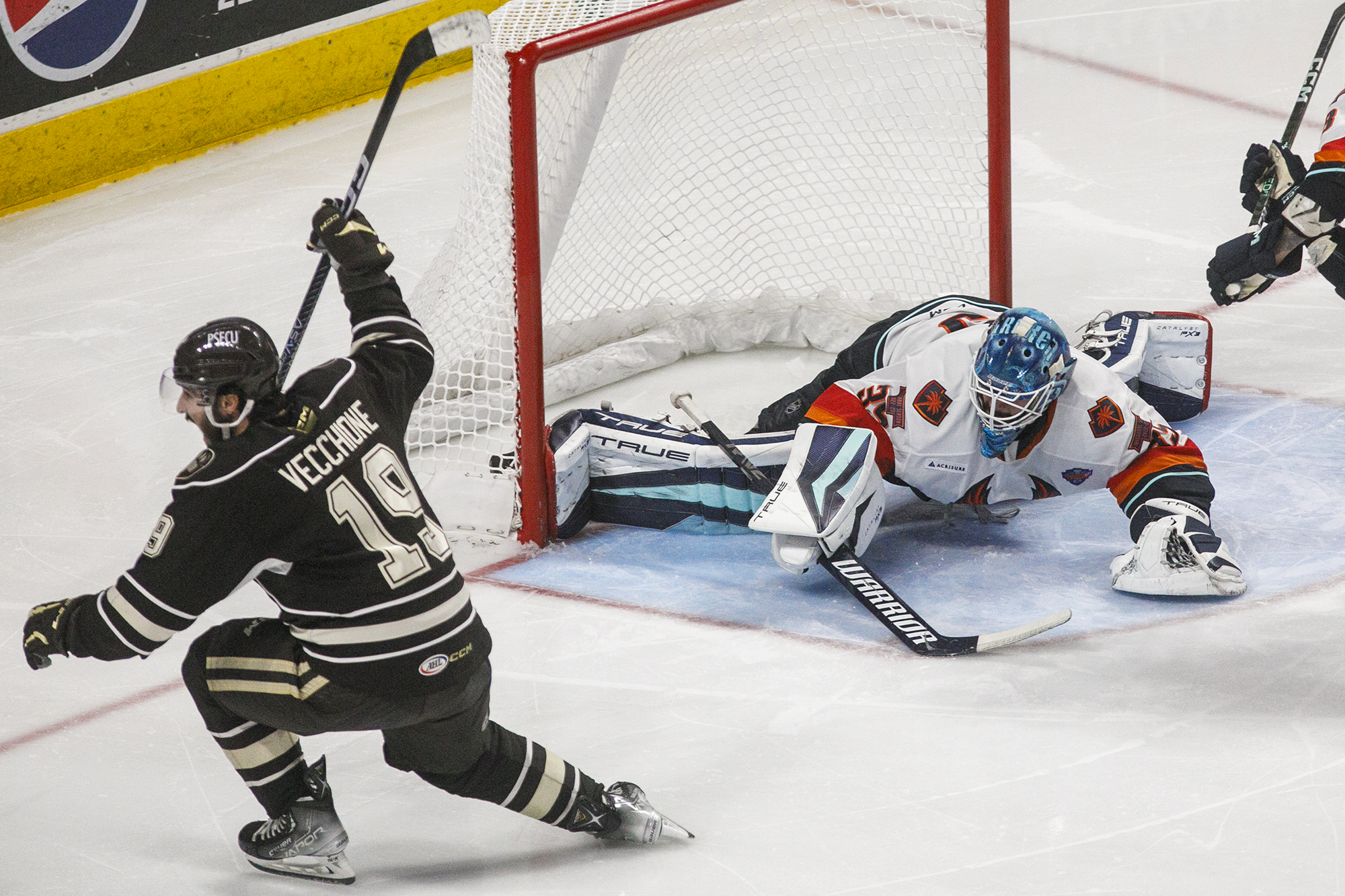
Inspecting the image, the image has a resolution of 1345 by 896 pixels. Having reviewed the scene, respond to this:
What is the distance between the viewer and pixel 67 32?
19.1ft

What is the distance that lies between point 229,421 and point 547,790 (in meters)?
0.85

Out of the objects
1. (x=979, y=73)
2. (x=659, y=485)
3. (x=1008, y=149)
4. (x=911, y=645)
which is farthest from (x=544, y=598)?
(x=979, y=73)

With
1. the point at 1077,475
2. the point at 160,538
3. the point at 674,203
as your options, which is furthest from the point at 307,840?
the point at 674,203

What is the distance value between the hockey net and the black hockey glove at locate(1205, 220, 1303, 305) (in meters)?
0.57

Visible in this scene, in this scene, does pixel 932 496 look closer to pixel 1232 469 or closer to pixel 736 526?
pixel 736 526

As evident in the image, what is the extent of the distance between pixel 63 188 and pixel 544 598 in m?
3.39

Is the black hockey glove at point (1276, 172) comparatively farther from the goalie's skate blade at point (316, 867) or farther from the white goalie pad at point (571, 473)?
the goalie's skate blade at point (316, 867)

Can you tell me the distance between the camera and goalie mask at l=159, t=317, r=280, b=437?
2438 mm

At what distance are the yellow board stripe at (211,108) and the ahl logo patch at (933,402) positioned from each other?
375 cm

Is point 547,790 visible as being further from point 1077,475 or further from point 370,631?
point 1077,475

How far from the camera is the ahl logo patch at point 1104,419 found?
11.9 feet

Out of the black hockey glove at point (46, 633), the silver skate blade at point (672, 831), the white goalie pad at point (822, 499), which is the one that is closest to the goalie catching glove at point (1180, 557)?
the white goalie pad at point (822, 499)

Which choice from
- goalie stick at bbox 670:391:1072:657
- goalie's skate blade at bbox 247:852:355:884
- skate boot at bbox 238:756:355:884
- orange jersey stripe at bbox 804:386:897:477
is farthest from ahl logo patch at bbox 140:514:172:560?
orange jersey stripe at bbox 804:386:897:477

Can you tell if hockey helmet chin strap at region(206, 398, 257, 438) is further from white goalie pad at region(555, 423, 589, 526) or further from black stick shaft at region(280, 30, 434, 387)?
white goalie pad at region(555, 423, 589, 526)
